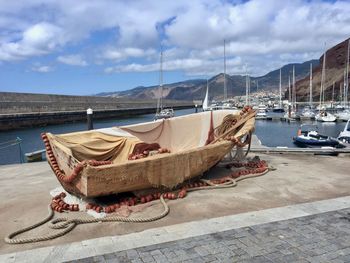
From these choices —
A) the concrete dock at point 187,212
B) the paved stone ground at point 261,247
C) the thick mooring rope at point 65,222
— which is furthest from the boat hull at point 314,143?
the thick mooring rope at point 65,222

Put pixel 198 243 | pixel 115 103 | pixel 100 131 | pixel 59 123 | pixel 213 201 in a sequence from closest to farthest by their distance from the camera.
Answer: pixel 198 243 → pixel 213 201 → pixel 100 131 → pixel 59 123 → pixel 115 103

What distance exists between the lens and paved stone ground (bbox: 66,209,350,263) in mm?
4527

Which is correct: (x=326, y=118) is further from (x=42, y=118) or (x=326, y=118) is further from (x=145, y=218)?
(x=145, y=218)

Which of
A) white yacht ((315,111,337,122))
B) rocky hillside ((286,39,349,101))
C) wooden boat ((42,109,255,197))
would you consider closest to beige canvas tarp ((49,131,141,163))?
wooden boat ((42,109,255,197))

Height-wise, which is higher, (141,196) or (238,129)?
(238,129)

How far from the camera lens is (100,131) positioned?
909 centimetres

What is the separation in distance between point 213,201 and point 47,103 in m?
53.5

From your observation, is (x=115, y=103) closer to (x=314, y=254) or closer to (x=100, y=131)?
(x=100, y=131)

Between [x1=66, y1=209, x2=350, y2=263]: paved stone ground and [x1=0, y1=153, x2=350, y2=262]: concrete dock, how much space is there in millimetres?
35

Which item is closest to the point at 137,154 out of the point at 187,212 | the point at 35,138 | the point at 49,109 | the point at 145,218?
the point at 187,212

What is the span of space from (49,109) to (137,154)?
50842 millimetres

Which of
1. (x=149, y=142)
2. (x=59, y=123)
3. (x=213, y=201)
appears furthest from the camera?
(x=59, y=123)

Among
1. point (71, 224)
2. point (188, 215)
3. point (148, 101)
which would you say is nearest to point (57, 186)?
point (71, 224)

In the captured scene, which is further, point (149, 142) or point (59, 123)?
point (59, 123)
